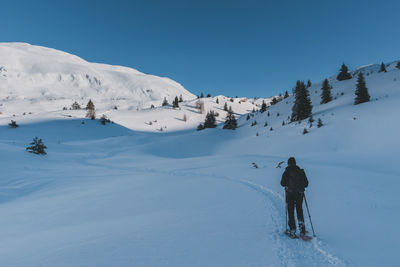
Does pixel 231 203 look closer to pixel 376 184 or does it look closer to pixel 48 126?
pixel 376 184

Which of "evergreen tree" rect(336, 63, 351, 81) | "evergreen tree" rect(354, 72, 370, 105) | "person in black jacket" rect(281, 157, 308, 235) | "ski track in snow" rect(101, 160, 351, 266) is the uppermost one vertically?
"evergreen tree" rect(336, 63, 351, 81)

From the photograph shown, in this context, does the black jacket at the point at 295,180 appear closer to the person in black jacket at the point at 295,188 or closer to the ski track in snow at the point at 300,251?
the person in black jacket at the point at 295,188

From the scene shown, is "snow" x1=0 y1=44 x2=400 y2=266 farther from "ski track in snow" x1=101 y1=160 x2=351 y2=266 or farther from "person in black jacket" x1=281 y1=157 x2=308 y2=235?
"person in black jacket" x1=281 y1=157 x2=308 y2=235

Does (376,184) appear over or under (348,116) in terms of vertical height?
under

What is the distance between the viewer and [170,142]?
124 ft

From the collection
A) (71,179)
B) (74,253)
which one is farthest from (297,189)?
(71,179)

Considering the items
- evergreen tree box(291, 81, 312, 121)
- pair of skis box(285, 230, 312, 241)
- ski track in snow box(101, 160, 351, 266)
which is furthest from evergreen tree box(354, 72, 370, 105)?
pair of skis box(285, 230, 312, 241)

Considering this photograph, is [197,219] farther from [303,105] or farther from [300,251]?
[303,105]

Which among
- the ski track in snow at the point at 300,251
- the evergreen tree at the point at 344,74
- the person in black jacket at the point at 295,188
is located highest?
the evergreen tree at the point at 344,74

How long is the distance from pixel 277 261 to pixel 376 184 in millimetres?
8953

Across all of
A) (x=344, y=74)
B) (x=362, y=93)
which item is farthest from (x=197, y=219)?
(x=344, y=74)

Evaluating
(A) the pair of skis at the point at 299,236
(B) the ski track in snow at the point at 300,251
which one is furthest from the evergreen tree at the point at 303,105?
(A) the pair of skis at the point at 299,236

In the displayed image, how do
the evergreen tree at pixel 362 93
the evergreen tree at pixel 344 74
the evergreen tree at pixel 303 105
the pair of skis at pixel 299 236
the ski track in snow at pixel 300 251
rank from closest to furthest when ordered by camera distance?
the ski track in snow at pixel 300 251 → the pair of skis at pixel 299 236 → the evergreen tree at pixel 362 93 → the evergreen tree at pixel 303 105 → the evergreen tree at pixel 344 74

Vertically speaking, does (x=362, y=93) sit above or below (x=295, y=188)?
above
